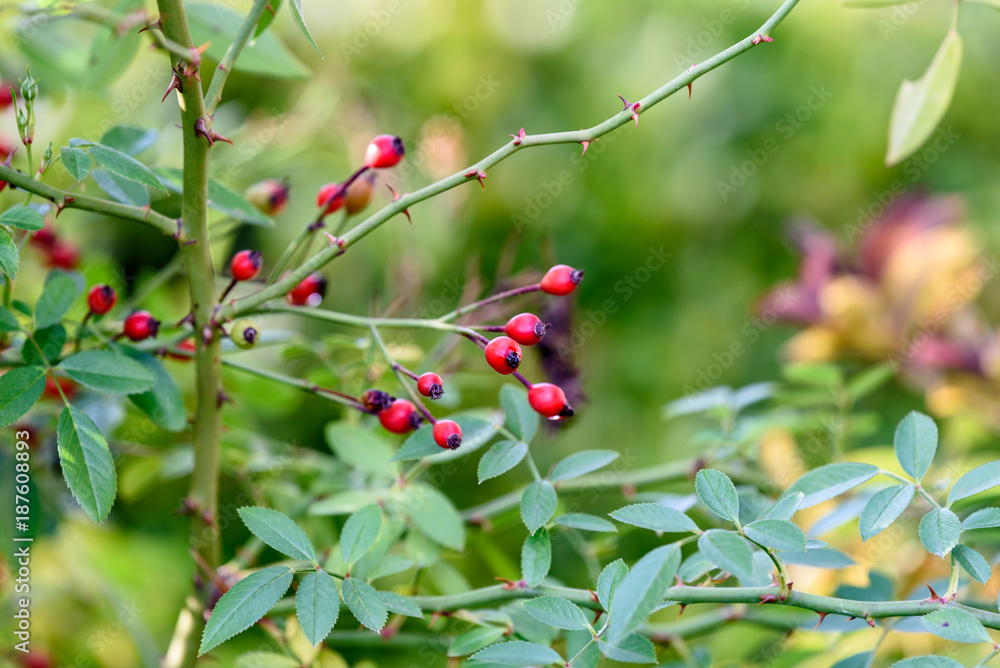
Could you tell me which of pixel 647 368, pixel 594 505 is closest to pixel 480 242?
pixel 647 368

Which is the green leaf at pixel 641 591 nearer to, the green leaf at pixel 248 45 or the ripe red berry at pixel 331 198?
the ripe red berry at pixel 331 198

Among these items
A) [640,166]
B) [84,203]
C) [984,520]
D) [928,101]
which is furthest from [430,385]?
[640,166]

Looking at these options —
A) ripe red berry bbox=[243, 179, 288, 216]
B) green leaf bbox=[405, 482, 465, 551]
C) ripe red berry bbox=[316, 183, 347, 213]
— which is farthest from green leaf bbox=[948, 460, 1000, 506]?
ripe red berry bbox=[243, 179, 288, 216]

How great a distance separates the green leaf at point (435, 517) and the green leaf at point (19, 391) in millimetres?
276

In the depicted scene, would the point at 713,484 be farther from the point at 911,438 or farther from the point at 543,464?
the point at 543,464

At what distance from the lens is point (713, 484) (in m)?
0.44

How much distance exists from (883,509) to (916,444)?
79mm

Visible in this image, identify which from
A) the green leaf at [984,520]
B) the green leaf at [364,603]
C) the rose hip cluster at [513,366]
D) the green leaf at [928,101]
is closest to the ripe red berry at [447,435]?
the rose hip cluster at [513,366]

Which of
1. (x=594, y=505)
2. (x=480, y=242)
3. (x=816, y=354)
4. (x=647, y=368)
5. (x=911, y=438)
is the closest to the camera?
(x=911, y=438)

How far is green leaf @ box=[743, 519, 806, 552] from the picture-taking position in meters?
0.39

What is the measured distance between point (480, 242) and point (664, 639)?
1.03 metres

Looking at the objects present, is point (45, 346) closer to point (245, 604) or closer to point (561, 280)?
point (245, 604)

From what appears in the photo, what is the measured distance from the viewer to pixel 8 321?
51 cm

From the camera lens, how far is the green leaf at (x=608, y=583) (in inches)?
17.5
